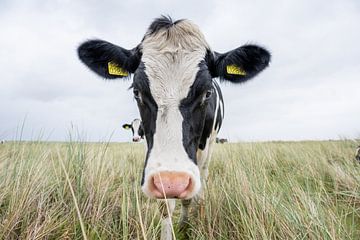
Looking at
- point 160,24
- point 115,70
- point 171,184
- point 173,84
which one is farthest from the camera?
point 115,70

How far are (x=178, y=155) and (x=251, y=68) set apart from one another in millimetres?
1914

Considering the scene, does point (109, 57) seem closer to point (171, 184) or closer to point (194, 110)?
point (194, 110)

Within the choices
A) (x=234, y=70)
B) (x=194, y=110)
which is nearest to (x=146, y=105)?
(x=194, y=110)

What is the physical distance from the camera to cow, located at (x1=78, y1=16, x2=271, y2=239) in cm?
216

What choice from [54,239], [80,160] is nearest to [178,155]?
[54,239]

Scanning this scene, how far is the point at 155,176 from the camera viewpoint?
2.07 m

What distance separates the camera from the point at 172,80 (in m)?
2.76

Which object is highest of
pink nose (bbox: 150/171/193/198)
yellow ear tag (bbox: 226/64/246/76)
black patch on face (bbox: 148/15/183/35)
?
black patch on face (bbox: 148/15/183/35)

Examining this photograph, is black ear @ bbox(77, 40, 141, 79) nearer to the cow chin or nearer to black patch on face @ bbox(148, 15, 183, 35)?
black patch on face @ bbox(148, 15, 183, 35)

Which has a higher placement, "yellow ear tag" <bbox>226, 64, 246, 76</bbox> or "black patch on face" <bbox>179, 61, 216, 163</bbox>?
"yellow ear tag" <bbox>226, 64, 246, 76</bbox>

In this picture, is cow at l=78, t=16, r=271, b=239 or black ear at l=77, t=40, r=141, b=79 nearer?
cow at l=78, t=16, r=271, b=239

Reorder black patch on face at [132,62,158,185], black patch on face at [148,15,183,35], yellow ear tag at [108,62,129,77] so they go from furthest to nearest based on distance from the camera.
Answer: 1. yellow ear tag at [108,62,129,77]
2. black patch on face at [148,15,183,35]
3. black patch on face at [132,62,158,185]

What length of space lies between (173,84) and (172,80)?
0.17 ft

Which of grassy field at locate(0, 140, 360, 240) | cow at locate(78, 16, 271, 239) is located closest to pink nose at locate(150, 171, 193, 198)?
cow at locate(78, 16, 271, 239)
